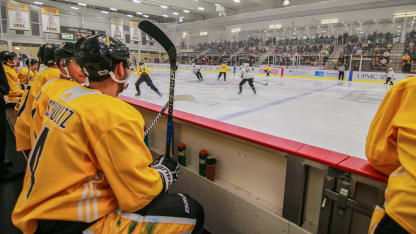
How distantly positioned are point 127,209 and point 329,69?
1495cm

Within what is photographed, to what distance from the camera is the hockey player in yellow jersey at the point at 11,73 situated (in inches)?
155

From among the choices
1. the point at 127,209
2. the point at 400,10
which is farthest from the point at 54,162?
the point at 400,10

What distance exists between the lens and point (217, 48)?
22859 mm

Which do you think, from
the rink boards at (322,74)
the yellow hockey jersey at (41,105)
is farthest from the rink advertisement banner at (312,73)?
the yellow hockey jersey at (41,105)

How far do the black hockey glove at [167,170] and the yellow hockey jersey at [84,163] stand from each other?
179 mm

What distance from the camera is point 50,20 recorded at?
50.9 ft

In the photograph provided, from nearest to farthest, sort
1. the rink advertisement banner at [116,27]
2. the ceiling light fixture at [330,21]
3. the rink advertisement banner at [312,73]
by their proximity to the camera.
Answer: the rink advertisement banner at [312,73], the ceiling light fixture at [330,21], the rink advertisement banner at [116,27]

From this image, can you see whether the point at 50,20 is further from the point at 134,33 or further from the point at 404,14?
the point at 404,14

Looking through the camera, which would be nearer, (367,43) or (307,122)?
(307,122)

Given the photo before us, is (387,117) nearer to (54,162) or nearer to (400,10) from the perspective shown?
(54,162)

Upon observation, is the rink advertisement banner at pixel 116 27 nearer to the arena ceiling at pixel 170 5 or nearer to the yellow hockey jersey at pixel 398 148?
the arena ceiling at pixel 170 5

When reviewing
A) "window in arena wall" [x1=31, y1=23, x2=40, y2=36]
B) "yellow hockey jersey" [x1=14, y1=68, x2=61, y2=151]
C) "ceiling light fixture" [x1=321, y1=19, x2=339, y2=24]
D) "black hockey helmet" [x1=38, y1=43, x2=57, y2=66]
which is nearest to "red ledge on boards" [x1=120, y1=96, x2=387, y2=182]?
"yellow hockey jersey" [x1=14, y1=68, x2=61, y2=151]

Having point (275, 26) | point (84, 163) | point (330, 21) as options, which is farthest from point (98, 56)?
point (275, 26)

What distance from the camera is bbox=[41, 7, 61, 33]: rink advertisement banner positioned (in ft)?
49.9
